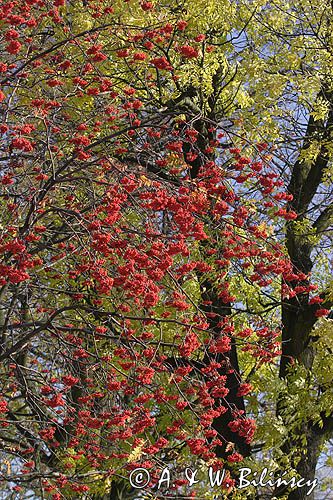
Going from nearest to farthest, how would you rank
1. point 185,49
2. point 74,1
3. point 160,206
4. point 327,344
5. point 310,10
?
1. point 160,206
2. point 185,49
3. point 327,344
4. point 74,1
5. point 310,10

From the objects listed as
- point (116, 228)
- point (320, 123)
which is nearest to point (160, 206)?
point (116, 228)

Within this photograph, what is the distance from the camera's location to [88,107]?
9617 millimetres

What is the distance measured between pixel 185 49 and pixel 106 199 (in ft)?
5.66

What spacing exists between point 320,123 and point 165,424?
15.5 feet

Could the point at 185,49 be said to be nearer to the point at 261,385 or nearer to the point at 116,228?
the point at 116,228

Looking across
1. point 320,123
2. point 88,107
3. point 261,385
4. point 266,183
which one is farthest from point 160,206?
point 320,123

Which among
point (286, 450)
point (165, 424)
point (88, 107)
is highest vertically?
point (88, 107)

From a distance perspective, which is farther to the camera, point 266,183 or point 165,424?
point 165,424

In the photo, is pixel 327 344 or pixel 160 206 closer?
pixel 160 206

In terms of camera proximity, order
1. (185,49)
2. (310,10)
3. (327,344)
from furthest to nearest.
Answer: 1. (310,10)
2. (327,344)
3. (185,49)

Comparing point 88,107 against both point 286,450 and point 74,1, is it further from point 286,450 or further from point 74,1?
point 286,450

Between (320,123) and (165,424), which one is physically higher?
Answer: (320,123)

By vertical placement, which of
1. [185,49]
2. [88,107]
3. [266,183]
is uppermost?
[88,107]

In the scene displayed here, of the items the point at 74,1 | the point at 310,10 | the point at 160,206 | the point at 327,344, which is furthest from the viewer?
the point at 310,10
